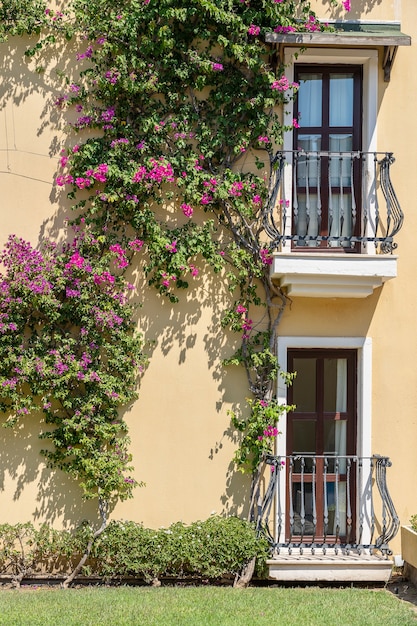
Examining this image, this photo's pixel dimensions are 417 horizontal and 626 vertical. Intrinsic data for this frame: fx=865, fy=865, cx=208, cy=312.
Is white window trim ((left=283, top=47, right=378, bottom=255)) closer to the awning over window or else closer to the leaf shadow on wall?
the awning over window

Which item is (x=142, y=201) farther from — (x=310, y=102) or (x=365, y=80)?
(x=365, y=80)

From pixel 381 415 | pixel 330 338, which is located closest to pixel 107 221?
pixel 330 338

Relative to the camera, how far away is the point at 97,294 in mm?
10117

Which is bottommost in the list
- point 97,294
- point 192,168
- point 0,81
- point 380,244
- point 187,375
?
point 187,375

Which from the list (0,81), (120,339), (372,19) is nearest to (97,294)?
(120,339)

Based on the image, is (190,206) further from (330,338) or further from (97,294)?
(330,338)

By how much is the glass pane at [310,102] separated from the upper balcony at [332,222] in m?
0.49

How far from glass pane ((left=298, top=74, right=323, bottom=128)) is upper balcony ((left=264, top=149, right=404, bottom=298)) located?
489 millimetres

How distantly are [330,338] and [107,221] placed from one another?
2985mm

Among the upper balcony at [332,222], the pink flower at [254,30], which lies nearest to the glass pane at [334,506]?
the upper balcony at [332,222]

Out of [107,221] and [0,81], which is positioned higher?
[0,81]

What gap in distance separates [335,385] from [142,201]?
10.5 ft

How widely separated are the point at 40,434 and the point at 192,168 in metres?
3.59

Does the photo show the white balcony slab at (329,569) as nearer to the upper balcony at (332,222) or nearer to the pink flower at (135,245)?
the upper balcony at (332,222)
